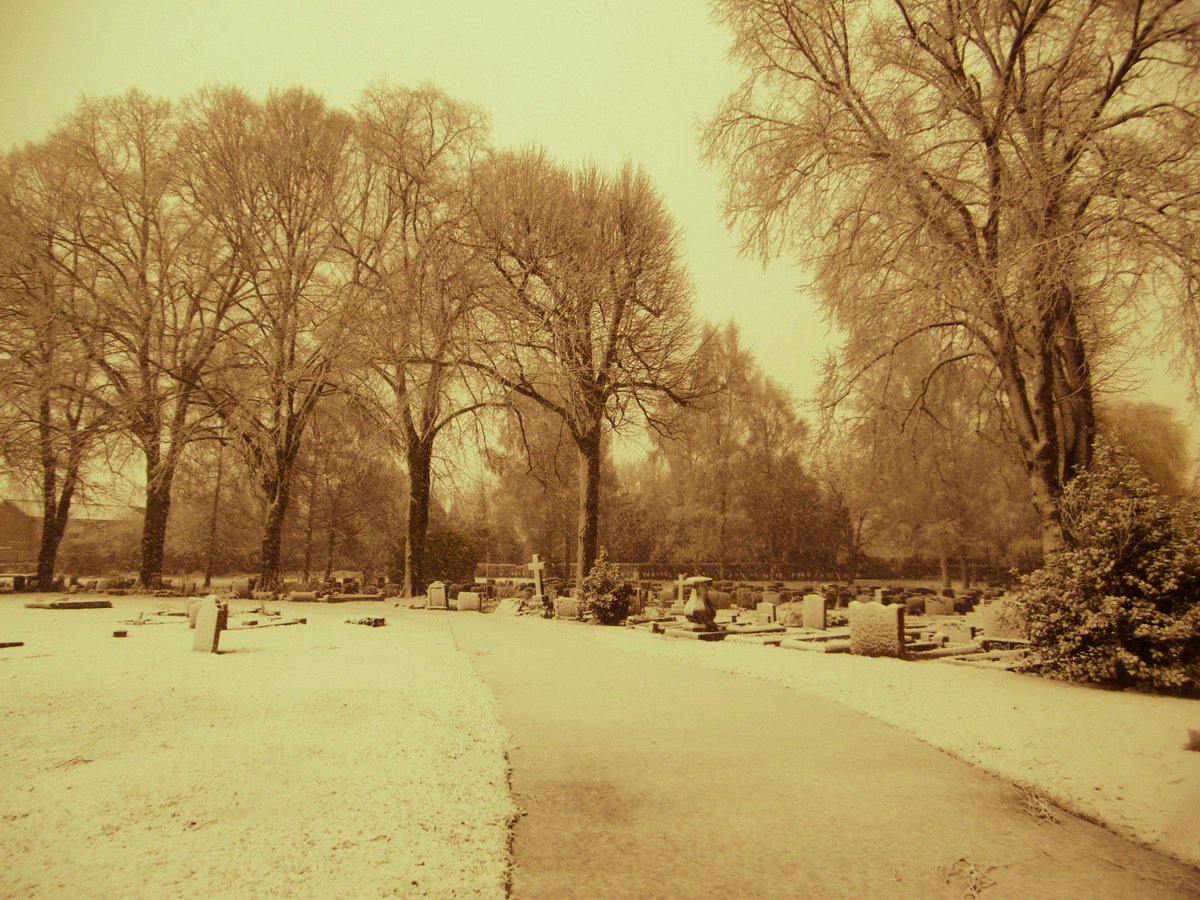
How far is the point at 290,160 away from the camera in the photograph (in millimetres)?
21500

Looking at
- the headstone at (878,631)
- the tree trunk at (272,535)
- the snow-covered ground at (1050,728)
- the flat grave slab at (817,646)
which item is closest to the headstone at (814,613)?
the flat grave slab at (817,646)

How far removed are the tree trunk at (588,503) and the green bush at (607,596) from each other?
5.35 feet

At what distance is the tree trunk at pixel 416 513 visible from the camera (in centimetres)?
2172

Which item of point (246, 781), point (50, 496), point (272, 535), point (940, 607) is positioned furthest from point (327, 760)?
point (50, 496)

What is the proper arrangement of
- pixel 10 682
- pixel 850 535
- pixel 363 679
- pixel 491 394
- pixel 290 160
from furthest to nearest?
pixel 850 535 → pixel 290 160 → pixel 491 394 → pixel 363 679 → pixel 10 682

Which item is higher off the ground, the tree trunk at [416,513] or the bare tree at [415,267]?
the bare tree at [415,267]

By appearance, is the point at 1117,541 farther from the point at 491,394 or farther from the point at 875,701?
the point at 491,394

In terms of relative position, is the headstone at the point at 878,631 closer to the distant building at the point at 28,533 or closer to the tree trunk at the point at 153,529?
the tree trunk at the point at 153,529

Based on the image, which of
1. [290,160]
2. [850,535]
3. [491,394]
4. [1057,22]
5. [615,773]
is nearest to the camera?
[615,773]

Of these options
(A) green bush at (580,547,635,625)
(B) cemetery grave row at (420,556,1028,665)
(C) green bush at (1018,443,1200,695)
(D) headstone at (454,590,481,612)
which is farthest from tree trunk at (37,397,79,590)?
(C) green bush at (1018,443,1200,695)

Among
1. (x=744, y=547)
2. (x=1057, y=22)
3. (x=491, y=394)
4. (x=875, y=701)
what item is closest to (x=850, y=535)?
(x=744, y=547)

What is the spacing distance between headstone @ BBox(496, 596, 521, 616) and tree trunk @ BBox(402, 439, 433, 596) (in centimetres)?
366

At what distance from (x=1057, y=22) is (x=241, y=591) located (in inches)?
931

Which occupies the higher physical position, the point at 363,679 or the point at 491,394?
the point at 491,394
